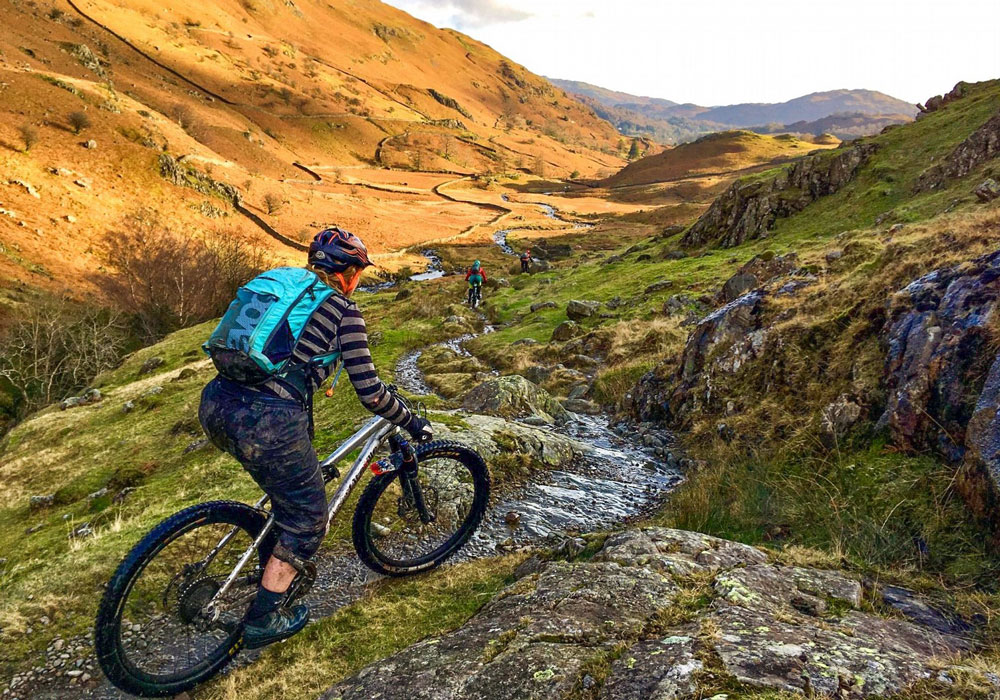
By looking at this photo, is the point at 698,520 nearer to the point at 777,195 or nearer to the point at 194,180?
the point at 777,195

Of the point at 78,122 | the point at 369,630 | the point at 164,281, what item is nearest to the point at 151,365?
the point at 164,281

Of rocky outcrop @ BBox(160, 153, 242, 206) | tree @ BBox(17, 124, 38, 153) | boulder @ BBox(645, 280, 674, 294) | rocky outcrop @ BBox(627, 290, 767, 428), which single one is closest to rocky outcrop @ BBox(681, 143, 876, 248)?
boulder @ BBox(645, 280, 674, 294)

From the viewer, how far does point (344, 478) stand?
20.4ft

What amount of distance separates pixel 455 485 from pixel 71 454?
1367 cm

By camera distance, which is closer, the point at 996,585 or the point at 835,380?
the point at 996,585

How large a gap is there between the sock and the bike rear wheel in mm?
227

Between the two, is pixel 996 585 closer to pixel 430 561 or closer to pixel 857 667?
pixel 857 667

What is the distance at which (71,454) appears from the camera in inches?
575

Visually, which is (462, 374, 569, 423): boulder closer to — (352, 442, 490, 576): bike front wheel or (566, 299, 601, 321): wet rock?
(352, 442, 490, 576): bike front wheel

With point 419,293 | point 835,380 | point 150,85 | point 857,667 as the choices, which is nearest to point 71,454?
point 857,667

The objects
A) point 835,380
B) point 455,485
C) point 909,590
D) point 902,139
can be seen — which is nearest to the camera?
point 909,590

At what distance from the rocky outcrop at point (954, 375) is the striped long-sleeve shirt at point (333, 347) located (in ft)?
22.2

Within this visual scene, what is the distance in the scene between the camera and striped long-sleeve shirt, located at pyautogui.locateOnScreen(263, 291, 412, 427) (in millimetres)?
4773

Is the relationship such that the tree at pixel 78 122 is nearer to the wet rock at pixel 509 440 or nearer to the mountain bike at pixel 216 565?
the wet rock at pixel 509 440
